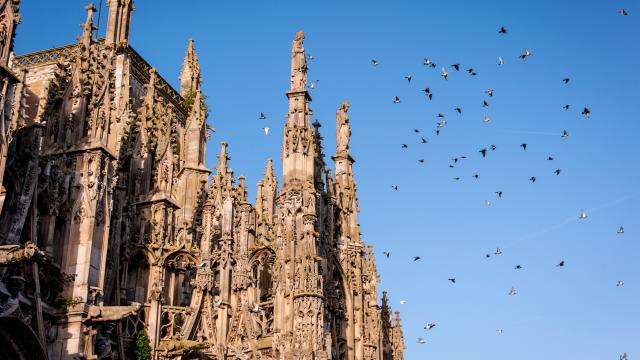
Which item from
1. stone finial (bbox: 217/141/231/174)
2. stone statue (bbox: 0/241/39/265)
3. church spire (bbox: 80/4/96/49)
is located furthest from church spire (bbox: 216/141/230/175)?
stone statue (bbox: 0/241/39/265)

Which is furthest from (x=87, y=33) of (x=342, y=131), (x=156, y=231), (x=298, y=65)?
(x=342, y=131)

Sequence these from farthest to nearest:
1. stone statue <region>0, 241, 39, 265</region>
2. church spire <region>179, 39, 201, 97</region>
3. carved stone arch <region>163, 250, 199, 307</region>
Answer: church spire <region>179, 39, 201, 97</region>
carved stone arch <region>163, 250, 199, 307</region>
stone statue <region>0, 241, 39, 265</region>

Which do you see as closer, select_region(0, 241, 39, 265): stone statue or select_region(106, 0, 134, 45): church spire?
select_region(0, 241, 39, 265): stone statue

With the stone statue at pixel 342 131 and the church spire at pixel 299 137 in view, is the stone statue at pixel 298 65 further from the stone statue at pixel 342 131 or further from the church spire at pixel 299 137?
the stone statue at pixel 342 131

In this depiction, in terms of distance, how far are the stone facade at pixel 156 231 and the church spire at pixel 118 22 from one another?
0.09m

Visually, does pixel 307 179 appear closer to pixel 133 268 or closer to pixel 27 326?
pixel 133 268

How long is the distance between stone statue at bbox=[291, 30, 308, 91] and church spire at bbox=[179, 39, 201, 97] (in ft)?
33.2

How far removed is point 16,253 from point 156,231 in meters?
12.2

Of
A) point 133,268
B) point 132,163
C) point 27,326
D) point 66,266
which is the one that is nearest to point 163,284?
point 133,268

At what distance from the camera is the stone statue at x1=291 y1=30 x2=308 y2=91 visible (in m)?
36.3

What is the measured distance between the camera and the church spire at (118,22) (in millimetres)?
39950

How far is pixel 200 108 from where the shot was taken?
129 ft

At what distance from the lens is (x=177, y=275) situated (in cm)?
3238

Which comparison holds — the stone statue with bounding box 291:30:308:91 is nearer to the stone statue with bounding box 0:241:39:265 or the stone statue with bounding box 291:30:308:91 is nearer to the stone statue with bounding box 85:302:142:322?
the stone statue with bounding box 85:302:142:322
